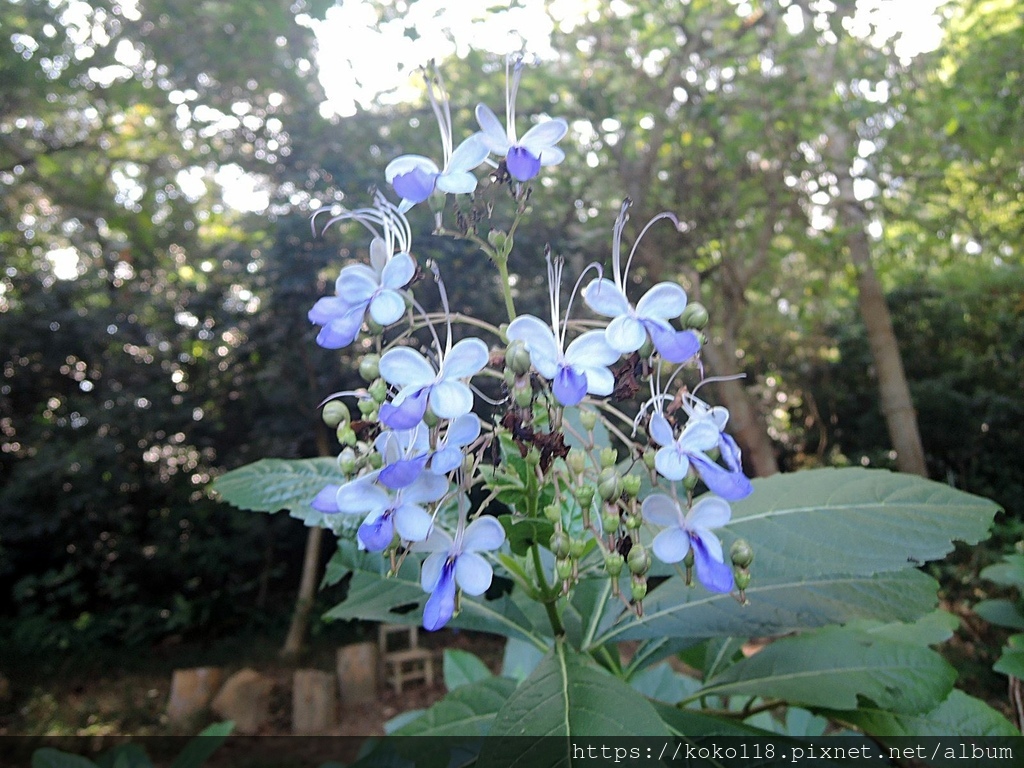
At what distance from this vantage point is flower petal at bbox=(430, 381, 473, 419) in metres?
0.72

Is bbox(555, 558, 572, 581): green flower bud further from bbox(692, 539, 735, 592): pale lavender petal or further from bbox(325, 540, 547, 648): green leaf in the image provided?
bbox(325, 540, 547, 648): green leaf

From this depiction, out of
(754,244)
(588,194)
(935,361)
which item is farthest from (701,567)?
(935,361)

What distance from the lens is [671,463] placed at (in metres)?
0.76

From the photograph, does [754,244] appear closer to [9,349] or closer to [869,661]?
[869,661]

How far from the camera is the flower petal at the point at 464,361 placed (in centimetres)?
74

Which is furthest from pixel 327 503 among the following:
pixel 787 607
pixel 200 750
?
pixel 200 750

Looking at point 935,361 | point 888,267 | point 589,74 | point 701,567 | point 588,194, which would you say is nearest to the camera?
point 701,567

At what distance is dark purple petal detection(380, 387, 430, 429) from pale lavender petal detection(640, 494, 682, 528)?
0.32 metres

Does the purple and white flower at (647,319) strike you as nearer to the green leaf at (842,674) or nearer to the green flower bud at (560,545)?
the green flower bud at (560,545)

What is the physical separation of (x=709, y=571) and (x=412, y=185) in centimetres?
63

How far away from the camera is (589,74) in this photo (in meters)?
5.41

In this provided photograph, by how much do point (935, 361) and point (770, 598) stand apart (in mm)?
7794

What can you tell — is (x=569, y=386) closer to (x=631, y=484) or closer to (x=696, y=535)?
(x=631, y=484)

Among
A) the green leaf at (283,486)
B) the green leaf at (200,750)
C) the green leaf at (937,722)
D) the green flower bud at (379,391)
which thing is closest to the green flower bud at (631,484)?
the green flower bud at (379,391)
